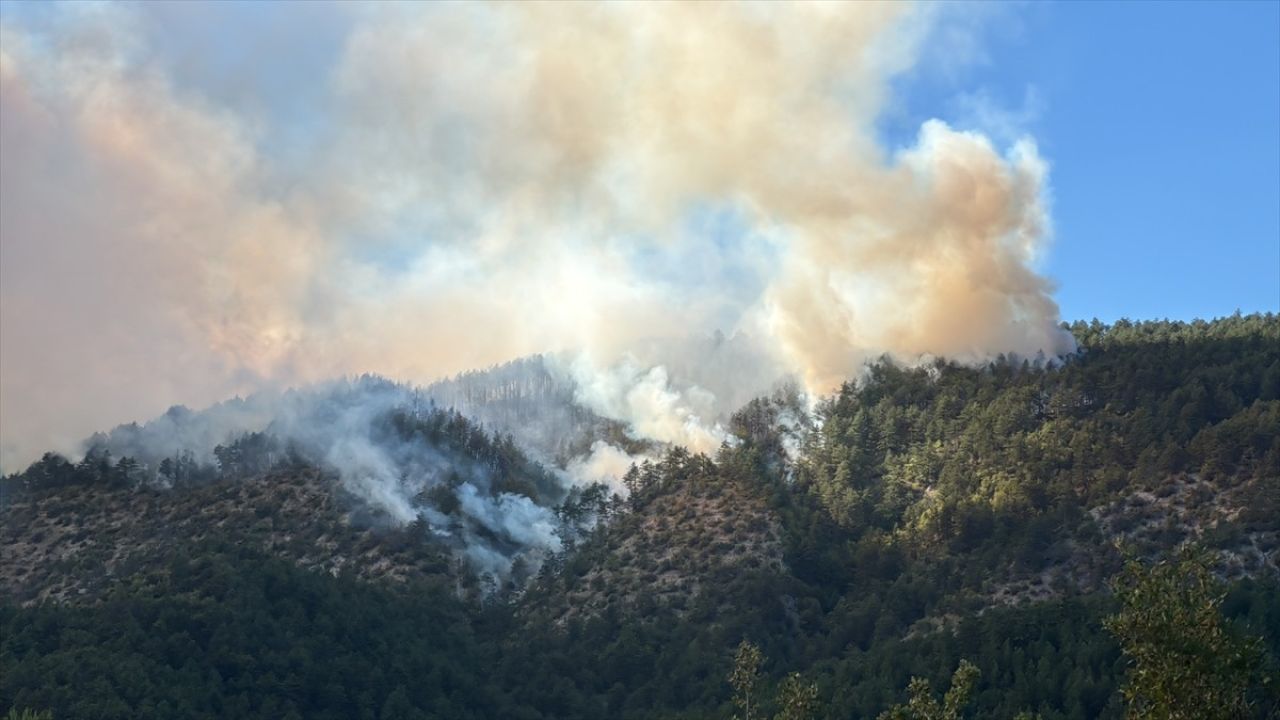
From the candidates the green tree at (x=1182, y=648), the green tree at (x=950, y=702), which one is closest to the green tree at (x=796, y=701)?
the green tree at (x=950, y=702)

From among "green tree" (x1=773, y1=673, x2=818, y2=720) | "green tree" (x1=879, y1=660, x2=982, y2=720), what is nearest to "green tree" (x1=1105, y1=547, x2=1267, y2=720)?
"green tree" (x1=879, y1=660, x2=982, y2=720)

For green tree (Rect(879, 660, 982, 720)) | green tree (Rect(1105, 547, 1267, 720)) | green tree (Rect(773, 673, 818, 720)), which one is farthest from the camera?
green tree (Rect(773, 673, 818, 720))

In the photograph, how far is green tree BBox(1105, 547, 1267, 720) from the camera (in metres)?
70.8

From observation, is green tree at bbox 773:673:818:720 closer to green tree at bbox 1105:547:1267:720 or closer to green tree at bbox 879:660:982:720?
green tree at bbox 879:660:982:720

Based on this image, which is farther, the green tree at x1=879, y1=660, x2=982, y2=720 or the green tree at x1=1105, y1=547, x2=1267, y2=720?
the green tree at x1=879, y1=660, x2=982, y2=720

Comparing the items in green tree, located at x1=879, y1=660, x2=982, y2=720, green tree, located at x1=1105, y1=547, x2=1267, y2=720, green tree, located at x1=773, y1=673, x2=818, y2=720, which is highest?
green tree, located at x1=773, y1=673, x2=818, y2=720

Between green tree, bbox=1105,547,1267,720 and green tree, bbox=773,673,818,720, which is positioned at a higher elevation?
green tree, bbox=773,673,818,720

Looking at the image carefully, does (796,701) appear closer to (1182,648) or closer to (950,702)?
(950,702)

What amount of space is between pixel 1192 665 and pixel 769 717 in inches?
4745

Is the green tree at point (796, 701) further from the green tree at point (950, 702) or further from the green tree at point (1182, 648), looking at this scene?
the green tree at point (1182, 648)

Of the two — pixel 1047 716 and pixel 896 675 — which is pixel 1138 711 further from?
pixel 896 675

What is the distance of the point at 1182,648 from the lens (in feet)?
235

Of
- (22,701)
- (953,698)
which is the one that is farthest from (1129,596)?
(22,701)

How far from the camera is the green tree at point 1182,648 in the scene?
2788 inches
